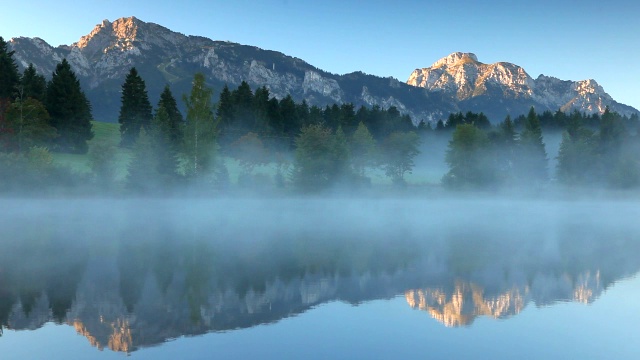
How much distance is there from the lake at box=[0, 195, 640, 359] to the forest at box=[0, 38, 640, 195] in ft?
117

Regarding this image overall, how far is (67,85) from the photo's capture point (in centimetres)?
10350

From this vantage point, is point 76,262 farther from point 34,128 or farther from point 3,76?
point 3,76

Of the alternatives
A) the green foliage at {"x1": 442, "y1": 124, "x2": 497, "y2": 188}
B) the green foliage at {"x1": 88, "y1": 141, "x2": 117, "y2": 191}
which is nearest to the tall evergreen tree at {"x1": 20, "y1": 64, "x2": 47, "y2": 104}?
the green foliage at {"x1": 88, "y1": 141, "x2": 117, "y2": 191}

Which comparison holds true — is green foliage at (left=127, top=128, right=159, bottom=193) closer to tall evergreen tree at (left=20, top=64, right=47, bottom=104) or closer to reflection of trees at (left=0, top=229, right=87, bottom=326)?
tall evergreen tree at (left=20, top=64, right=47, bottom=104)

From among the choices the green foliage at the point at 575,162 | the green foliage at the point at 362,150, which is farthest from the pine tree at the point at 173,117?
the green foliage at the point at 575,162

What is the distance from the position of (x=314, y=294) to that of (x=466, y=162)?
108 metres

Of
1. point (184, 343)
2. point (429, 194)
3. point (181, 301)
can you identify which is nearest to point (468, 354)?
point (184, 343)

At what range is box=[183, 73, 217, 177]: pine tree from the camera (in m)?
101

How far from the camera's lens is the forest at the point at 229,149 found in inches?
3497

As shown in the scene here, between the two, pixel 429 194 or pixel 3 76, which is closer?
pixel 3 76

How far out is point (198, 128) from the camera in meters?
101

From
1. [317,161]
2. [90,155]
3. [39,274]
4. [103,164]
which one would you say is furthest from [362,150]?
[39,274]

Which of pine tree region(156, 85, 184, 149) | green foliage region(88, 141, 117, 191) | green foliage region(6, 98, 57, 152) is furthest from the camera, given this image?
pine tree region(156, 85, 184, 149)

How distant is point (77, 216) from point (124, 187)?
22.9 metres
